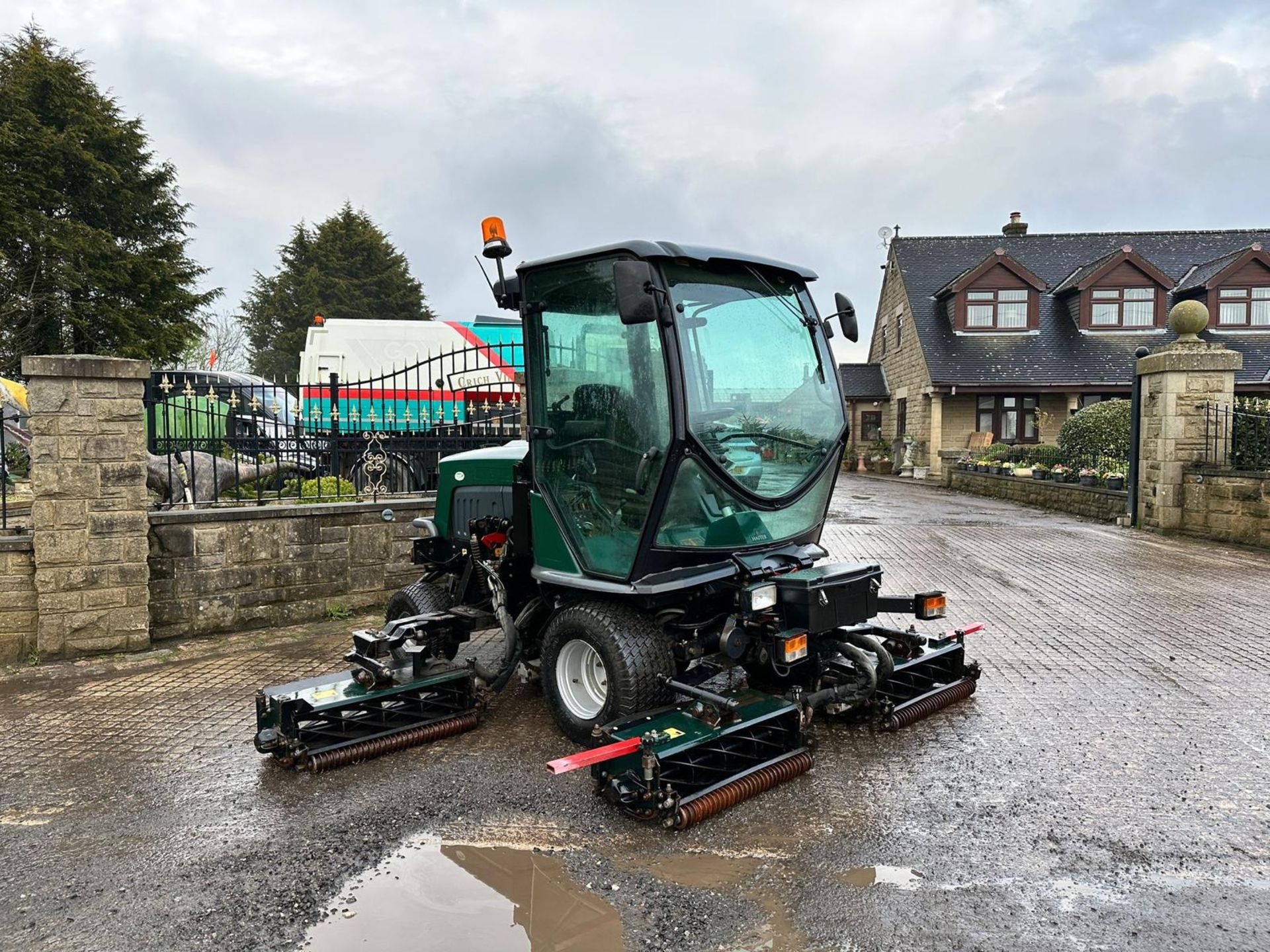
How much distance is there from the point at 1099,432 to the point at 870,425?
13.6 metres

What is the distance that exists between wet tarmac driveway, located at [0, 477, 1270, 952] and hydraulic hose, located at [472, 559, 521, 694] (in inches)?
8.9

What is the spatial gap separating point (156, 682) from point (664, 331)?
4.08 meters

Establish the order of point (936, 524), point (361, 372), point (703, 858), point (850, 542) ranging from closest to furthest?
point (703, 858) → point (850, 542) → point (936, 524) → point (361, 372)

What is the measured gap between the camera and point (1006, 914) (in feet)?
9.05

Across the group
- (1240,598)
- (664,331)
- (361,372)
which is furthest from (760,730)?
(361,372)

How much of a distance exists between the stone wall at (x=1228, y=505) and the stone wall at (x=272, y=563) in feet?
31.4

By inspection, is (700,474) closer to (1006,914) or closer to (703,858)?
(703,858)

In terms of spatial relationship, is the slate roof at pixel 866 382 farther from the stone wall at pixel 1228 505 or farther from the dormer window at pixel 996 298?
the stone wall at pixel 1228 505

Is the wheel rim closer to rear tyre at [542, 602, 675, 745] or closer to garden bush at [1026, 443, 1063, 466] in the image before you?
rear tyre at [542, 602, 675, 745]

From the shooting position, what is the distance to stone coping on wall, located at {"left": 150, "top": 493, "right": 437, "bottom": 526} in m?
6.39

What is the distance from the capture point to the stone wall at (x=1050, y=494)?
1339 cm

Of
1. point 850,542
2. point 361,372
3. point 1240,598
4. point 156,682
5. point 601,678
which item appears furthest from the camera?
point 361,372

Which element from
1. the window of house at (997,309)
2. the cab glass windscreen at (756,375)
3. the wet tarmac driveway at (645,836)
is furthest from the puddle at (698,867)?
the window of house at (997,309)

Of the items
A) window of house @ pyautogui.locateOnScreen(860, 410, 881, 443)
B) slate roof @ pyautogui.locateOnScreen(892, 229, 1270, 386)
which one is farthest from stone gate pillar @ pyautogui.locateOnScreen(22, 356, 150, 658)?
window of house @ pyautogui.locateOnScreen(860, 410, 881, 443)
